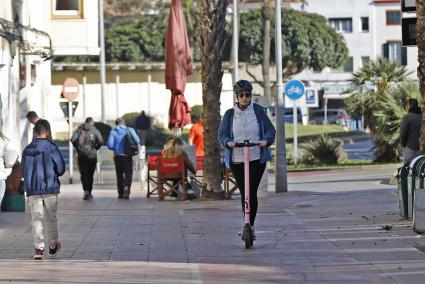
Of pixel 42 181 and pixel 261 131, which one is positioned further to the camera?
pixel 261 131

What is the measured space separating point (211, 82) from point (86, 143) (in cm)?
299

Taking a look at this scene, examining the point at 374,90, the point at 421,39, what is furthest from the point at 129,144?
the point at 374,90

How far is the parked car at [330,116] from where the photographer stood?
75.6m

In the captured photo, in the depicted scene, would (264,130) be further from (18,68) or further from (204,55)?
(18,68)

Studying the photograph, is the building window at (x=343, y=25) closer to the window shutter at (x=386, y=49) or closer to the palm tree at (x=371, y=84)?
the window shutter at (x=386, y=49)

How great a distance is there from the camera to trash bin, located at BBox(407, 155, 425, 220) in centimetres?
1393

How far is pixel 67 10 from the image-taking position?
101 ft

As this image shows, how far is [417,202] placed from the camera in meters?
13.3

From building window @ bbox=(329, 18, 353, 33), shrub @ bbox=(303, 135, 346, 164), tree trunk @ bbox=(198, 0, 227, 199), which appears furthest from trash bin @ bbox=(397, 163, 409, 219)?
building window @ bbox=(329, 18, 353, 33)

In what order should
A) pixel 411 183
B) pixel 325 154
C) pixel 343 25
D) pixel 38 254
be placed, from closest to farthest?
pixel 38 254, pixel 411 183, pixel 325 154, pixel 343 25

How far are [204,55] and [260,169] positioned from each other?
9161mm

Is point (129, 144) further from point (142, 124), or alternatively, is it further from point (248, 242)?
point (142, 124)

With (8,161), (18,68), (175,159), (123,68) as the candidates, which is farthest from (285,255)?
(123,68)

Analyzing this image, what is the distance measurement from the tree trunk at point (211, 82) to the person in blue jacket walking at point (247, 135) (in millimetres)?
8343
